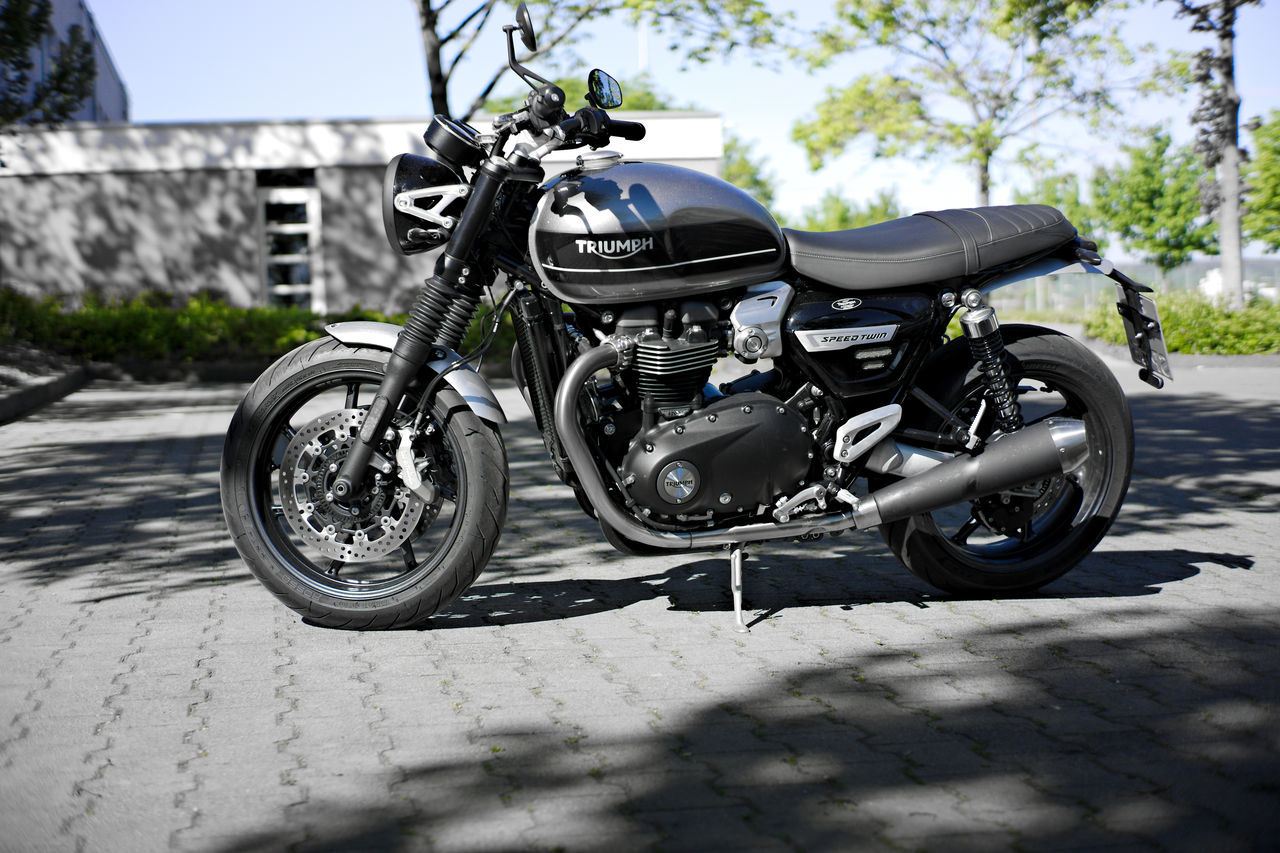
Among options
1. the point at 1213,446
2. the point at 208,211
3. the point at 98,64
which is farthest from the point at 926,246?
the point at 98,64

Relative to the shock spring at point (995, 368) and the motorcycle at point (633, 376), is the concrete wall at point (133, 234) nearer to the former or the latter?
the motorcycle at point (633, 376)

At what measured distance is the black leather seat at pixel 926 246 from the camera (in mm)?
4000

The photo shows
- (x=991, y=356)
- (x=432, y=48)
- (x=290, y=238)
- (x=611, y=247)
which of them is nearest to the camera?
(x=611, y=247)

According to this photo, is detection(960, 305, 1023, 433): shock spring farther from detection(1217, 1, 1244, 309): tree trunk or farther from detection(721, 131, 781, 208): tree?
detection(721, 131, 781, 208): tree

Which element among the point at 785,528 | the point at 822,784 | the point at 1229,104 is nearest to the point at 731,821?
the point at 822,784

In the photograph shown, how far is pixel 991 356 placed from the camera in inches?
166

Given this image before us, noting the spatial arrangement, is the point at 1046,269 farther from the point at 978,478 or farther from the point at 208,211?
the point at 208,211

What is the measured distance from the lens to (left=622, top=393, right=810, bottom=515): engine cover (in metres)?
3.84

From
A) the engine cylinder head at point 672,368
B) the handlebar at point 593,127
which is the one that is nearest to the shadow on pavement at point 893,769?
the engine cylinder head at point 672,368

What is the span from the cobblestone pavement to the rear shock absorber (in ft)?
2.43

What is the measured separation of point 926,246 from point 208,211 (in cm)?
2002

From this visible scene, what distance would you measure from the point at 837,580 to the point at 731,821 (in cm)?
233

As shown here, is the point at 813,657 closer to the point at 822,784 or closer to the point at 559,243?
the point at 822,784

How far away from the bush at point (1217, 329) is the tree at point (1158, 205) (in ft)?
101
